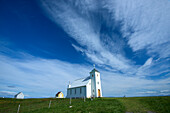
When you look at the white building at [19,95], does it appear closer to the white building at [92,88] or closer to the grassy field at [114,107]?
the white building at [92,88]

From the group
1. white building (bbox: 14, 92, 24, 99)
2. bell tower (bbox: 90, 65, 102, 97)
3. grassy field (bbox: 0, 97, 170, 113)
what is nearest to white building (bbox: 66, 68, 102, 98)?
bell tower (bbox: 90, 65, 102, 97)

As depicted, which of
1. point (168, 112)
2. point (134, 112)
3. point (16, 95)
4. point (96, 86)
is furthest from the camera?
point (16, 95)

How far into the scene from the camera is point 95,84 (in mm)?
33000

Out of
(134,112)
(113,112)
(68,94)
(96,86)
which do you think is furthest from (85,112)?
(68,94)

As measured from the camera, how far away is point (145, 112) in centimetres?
1187

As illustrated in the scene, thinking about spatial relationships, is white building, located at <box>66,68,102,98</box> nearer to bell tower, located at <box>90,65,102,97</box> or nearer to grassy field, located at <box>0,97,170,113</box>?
bell tower, located at <box>90,65,102,97</box>

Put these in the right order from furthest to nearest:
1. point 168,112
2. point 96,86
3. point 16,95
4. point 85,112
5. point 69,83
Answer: point 16,95, point 69,83, point 96,86, point 85,112, point 168,112

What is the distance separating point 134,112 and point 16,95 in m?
79.2

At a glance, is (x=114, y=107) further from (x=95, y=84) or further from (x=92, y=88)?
(x=92, y=88)

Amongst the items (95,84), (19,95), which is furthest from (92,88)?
(19,95)

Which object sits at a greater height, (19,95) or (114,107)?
(114,107)

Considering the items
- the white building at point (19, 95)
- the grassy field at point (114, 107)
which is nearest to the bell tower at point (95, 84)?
the grassy field at point (114, 107)

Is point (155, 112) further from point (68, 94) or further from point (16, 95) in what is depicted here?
point (16, 95)

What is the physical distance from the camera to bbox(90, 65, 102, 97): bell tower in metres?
32.4
